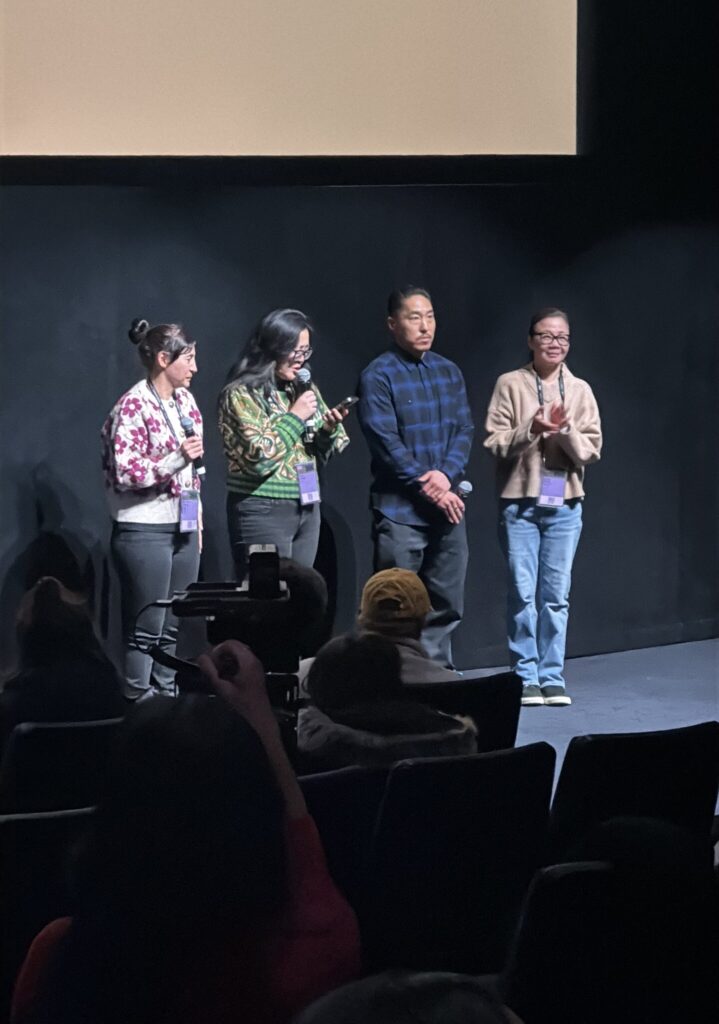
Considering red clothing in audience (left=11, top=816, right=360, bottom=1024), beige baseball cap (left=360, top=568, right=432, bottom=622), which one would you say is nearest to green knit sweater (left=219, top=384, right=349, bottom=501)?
beige baseball cap (left=360, top=568, right=432, bottom=622)

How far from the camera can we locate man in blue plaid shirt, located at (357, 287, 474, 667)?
4977mm

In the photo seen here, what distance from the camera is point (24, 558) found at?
5.16 metres

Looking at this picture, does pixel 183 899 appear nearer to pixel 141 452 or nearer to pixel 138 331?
pixel 141 452

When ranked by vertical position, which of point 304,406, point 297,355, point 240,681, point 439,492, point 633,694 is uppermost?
point 297,355

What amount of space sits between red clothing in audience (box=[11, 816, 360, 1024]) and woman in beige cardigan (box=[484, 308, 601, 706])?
3448 mm

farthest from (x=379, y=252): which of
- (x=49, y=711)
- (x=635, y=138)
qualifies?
(x=49, y=711)

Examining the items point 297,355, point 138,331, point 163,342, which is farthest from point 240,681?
point 138,331

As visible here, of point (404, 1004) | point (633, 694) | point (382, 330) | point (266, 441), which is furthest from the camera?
point (382, 330)

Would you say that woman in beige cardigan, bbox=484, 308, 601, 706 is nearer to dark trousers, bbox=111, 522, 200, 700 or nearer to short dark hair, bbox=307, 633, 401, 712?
dark trousers, bbox=111, 522, 200, 700

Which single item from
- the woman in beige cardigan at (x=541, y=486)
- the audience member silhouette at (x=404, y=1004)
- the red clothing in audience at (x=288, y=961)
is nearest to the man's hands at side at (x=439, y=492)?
the woman in beige cardigan at (x=541, y=486)

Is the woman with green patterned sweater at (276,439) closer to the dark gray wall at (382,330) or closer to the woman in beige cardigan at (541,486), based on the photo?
the dark gray wall at (382,330)

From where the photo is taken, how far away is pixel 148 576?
4766 mm

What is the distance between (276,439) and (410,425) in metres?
0.48

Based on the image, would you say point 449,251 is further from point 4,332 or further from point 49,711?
point 49,711
